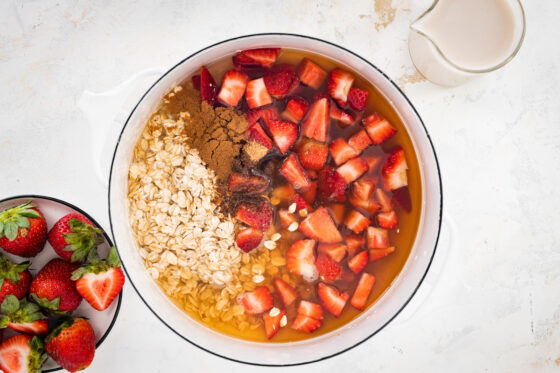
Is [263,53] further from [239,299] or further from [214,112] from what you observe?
[239,299]

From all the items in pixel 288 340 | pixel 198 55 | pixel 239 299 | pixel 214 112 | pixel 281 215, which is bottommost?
pixel 288 340

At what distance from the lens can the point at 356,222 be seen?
1.27m

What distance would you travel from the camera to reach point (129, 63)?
1300 millimetres

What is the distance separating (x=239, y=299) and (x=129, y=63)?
0.72 m

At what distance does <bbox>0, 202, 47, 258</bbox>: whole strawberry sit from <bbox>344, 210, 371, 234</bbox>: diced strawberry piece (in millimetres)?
814

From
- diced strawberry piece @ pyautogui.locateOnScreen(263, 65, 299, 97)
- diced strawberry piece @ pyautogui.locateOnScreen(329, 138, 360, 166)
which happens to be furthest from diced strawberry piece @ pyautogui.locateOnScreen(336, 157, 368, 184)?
diced strawberry piece @ pyautogui.locateOnScreen(263, 65, 299, 97)

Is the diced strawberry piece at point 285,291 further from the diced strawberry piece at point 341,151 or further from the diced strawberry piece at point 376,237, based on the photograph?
the diced strawberry piece at point 341,151

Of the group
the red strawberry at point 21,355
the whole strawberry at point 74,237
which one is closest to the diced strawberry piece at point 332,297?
the whole strawberry at point 74,237

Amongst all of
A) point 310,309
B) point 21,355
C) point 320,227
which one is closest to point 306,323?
point 310,309

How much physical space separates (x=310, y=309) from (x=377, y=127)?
1.73 ft

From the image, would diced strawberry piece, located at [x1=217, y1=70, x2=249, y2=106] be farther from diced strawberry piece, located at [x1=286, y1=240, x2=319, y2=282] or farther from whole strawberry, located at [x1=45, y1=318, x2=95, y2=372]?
whole strawberry, located at [x1=45, y1=318, x2=95, y2=372]

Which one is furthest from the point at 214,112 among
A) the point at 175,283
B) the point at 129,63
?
the point at 175,283

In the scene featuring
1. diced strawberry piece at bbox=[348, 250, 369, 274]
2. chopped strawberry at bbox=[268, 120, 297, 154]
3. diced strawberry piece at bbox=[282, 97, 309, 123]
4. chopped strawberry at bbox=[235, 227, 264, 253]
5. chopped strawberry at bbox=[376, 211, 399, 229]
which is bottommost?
diced strawberry piece at bbox=[348, 250, 369, 274]

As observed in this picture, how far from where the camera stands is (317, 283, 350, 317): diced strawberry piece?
128 cm
